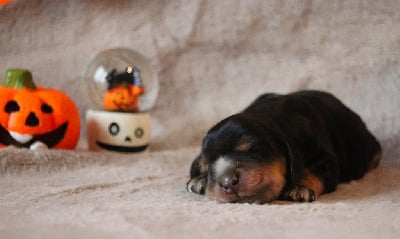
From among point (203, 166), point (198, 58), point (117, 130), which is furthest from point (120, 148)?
point (203, 166)

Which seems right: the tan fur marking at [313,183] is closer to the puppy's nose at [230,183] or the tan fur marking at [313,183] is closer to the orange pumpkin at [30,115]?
the puppy's nose at [230,183]

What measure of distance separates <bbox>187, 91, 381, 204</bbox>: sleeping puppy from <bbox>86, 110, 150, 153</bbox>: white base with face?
65cm

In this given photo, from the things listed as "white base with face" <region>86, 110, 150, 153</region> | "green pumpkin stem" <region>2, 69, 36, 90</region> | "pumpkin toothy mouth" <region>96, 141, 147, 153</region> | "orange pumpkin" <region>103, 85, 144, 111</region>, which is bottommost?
"pumpkin toothy mouth" <region>96, 141, 147, 153</region>

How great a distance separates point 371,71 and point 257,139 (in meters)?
1.19

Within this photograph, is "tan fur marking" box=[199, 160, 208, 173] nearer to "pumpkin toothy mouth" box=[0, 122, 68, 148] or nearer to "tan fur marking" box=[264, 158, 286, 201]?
"tan fur marking" box=[264, 158, 286, 201]

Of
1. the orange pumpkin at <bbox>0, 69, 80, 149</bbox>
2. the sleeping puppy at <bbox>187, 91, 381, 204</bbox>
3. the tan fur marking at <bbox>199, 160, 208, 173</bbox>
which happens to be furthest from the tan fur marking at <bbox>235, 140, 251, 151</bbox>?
the orange pumpkin at <bbox>0, 69, 80, 149</bbox>

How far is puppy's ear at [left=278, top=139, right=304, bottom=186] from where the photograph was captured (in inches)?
65.4

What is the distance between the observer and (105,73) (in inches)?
103

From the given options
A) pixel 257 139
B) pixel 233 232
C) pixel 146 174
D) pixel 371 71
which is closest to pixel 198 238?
pixel 233 232

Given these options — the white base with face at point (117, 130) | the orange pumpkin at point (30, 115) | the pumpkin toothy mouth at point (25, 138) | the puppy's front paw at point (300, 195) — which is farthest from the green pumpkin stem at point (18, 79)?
the puppy's front paw at point (300, 195)

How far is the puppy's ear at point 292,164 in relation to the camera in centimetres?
166

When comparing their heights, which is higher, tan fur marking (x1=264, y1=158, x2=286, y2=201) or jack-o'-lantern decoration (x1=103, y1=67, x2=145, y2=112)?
jack-o'-lantern decoration (x1=103, y1=67, x2=145, y2=112)

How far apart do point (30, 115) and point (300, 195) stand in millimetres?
1082

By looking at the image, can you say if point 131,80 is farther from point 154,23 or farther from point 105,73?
point 154,23
